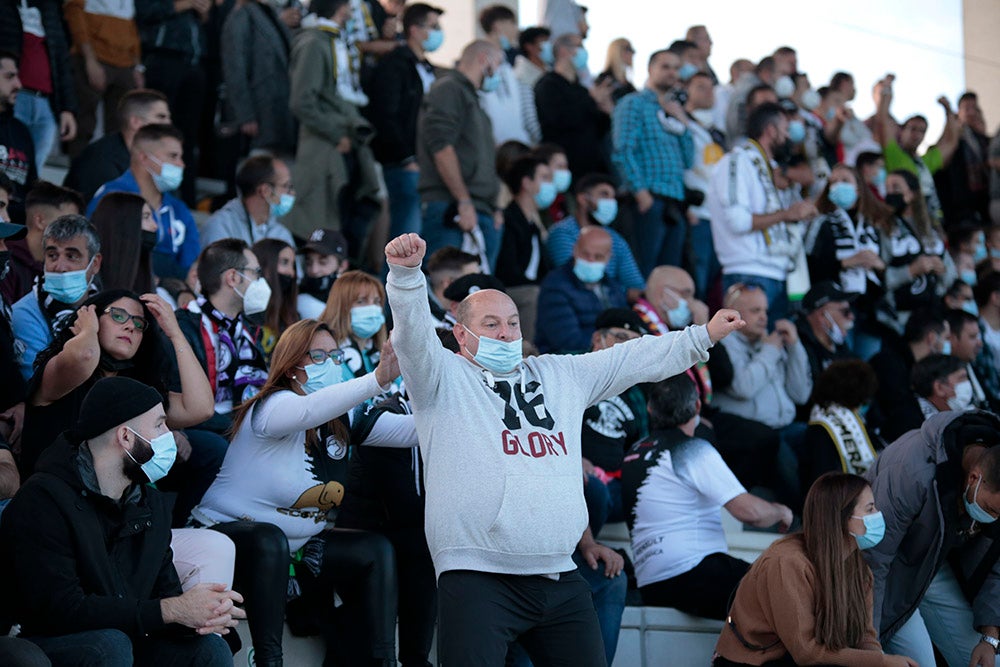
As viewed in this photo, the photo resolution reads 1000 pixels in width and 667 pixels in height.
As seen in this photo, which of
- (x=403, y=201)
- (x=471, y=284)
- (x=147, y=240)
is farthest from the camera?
(x=403, y=201)

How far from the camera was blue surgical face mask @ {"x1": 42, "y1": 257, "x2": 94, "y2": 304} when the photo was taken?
5.02m

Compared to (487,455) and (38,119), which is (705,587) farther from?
(38,119)

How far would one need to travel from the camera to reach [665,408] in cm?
573

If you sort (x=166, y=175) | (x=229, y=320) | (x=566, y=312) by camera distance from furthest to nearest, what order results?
(x=566, y=312), (x=166, y=175), (x=229, y=320)

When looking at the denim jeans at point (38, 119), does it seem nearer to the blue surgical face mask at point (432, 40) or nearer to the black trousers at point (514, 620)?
the blue surgical face mask at point (432, 40)

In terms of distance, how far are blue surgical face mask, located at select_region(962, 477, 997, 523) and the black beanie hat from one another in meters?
3.42

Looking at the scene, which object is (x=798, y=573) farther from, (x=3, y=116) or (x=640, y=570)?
(x=3, y=116)

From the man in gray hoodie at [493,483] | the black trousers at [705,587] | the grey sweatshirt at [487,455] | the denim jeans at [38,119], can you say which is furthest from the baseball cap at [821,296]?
the denim jeans at [38,119]

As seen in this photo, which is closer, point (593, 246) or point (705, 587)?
point (705, 587)

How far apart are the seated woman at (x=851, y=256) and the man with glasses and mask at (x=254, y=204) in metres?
4.18

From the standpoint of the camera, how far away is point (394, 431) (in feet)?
16.5

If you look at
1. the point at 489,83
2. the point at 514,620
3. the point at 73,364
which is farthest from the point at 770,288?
the point at 73,364

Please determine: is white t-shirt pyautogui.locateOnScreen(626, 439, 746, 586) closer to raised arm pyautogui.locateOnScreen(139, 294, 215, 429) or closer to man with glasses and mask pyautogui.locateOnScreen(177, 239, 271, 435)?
man with glasses and mask pyautogui.locateOnScreen(177, 239, 271, 435)

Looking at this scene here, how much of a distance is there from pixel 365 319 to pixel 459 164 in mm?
3246
